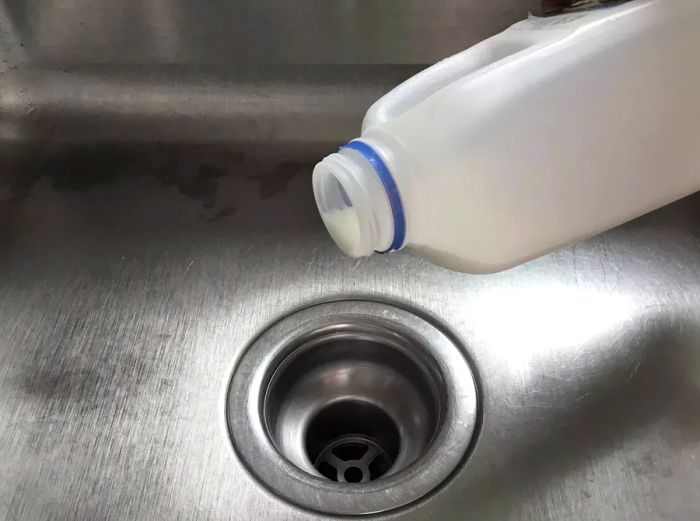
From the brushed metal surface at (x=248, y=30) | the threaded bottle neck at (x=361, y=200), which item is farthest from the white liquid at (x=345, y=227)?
the brushed metal surface at (x=248, y=30)

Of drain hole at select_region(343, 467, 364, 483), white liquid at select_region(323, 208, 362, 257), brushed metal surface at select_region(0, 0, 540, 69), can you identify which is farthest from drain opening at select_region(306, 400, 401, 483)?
brushed metal surface at select_region(0, 0, 540, 69)

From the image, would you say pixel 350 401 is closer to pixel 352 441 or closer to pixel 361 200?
pixel 352 441

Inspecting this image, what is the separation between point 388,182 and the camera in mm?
409

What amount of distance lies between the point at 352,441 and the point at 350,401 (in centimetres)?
3

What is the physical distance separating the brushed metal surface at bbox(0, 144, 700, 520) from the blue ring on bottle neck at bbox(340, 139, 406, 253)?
0.17 m

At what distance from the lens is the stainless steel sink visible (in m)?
0.49

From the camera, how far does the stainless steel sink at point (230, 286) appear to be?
492mm

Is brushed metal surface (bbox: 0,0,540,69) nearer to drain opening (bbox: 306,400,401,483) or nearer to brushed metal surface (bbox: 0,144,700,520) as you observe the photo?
brushed metal surface (bbox: 0,144,700,520)

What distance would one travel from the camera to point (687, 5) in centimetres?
44

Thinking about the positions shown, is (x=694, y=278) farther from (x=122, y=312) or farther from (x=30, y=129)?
(x=30, y=129)

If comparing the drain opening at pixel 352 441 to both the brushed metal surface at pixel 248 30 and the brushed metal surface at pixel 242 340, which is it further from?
the brushed metal surface at pixel 248 30

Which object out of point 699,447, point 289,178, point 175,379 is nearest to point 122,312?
point 175,379

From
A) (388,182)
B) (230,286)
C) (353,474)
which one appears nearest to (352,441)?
(353,474)

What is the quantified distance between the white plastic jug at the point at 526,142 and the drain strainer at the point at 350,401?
0.39ft
